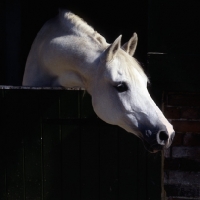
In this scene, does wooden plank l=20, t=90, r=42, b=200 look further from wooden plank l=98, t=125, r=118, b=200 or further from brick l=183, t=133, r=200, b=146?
brick l=183, t=133, r=200, b=146

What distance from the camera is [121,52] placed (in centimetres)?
216

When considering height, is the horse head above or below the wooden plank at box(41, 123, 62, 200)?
above

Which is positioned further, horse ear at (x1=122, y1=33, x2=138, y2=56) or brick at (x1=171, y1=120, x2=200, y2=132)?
brick at (x1=171, y1=120, x2=200, y2=132)

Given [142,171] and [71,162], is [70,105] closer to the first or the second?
[71,162]

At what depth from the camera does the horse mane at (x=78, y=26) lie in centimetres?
228

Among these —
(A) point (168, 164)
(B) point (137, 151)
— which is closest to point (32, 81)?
(B) point (137, 151)

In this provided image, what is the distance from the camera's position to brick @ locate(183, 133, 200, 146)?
261cm

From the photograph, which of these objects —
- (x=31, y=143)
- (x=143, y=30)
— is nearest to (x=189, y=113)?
(x=31, y=143)

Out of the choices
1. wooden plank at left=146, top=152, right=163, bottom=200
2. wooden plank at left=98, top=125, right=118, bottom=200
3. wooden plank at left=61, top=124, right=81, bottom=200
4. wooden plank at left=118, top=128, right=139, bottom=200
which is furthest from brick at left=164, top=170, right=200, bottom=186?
wooden plank at left=61, top=124, right=81, bottom=200

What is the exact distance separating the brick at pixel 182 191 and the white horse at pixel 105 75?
78cm

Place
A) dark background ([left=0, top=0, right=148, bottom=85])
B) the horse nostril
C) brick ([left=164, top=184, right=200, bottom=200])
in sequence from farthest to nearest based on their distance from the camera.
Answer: dark background ([left=0, top=0, right=148, bottom=85]), brick ([left=164, top=184, right=200, bottom=200]), the horse nostril

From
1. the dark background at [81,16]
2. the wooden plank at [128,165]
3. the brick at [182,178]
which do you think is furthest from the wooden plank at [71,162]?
the dark background at [81,16]

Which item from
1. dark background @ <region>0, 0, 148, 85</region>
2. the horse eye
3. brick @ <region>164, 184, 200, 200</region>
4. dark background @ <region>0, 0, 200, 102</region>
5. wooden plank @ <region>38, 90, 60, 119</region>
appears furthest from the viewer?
dark background @ <region>0, 0, 148, 85</region>

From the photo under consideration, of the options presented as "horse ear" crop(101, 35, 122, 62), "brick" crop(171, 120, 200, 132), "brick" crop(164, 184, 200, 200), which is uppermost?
"horse ear" crop(101, 35, 122, 62)
